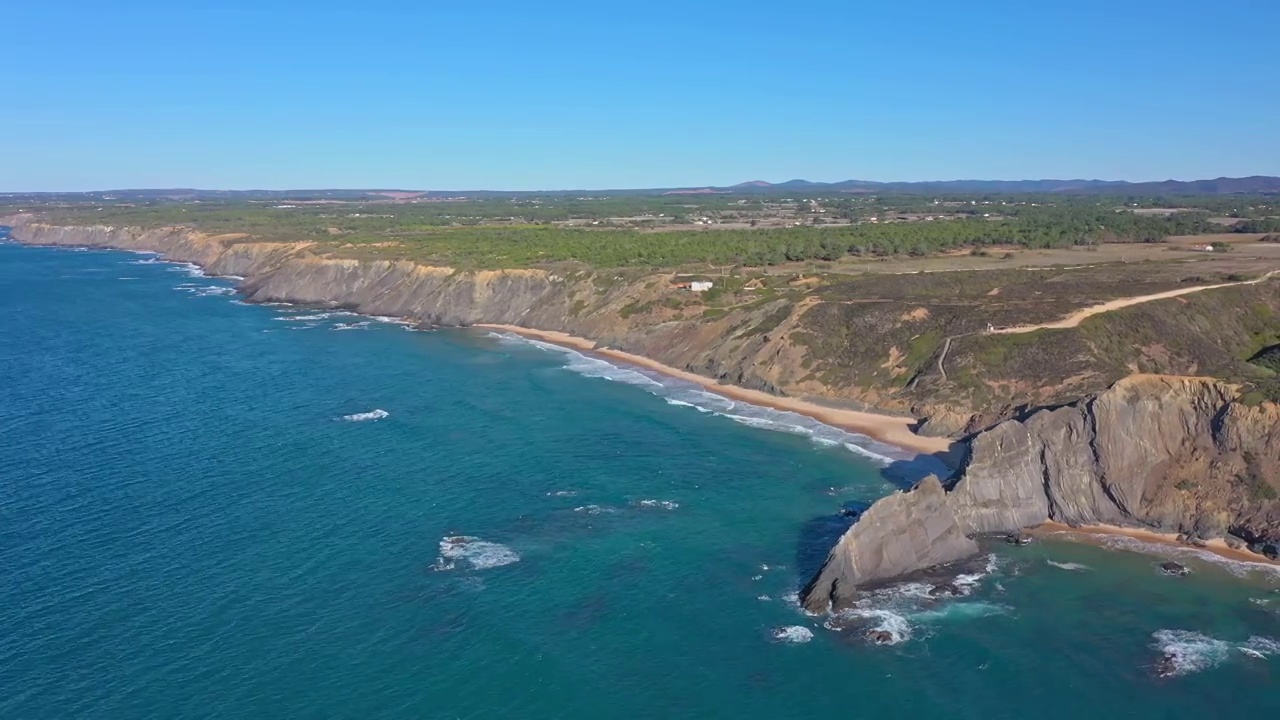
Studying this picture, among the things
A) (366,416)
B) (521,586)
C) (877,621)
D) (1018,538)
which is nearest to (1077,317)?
(1018,538)

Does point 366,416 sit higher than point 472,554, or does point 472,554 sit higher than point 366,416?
point 366,416

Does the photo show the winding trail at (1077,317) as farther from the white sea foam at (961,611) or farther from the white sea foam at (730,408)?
the white sea foam at (961,611)

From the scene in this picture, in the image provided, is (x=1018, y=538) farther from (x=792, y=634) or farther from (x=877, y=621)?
(x=792, y=634)

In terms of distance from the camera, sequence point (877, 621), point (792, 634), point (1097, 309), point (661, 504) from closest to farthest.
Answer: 1. point (792, 634)
2. point (877, 621)
3. point (661, 504)
4. point (1097, 309)

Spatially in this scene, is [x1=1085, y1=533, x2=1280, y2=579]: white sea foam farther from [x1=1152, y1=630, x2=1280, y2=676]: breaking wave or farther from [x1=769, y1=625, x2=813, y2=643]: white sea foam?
[x1=769, y1=625, x2=813, y2=643]: white sea foam

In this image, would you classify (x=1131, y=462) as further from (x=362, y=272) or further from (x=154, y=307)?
(x=154, y=307)

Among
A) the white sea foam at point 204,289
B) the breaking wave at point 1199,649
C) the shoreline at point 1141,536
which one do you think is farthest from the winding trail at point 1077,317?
the white sea foam at point 204,289

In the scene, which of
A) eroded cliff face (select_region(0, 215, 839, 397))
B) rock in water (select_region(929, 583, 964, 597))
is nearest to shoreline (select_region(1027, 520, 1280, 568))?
rock in water (select_region(929, 583, 964, 597))

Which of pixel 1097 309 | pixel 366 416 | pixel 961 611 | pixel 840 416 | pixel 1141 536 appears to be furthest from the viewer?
pixel 1097 309
